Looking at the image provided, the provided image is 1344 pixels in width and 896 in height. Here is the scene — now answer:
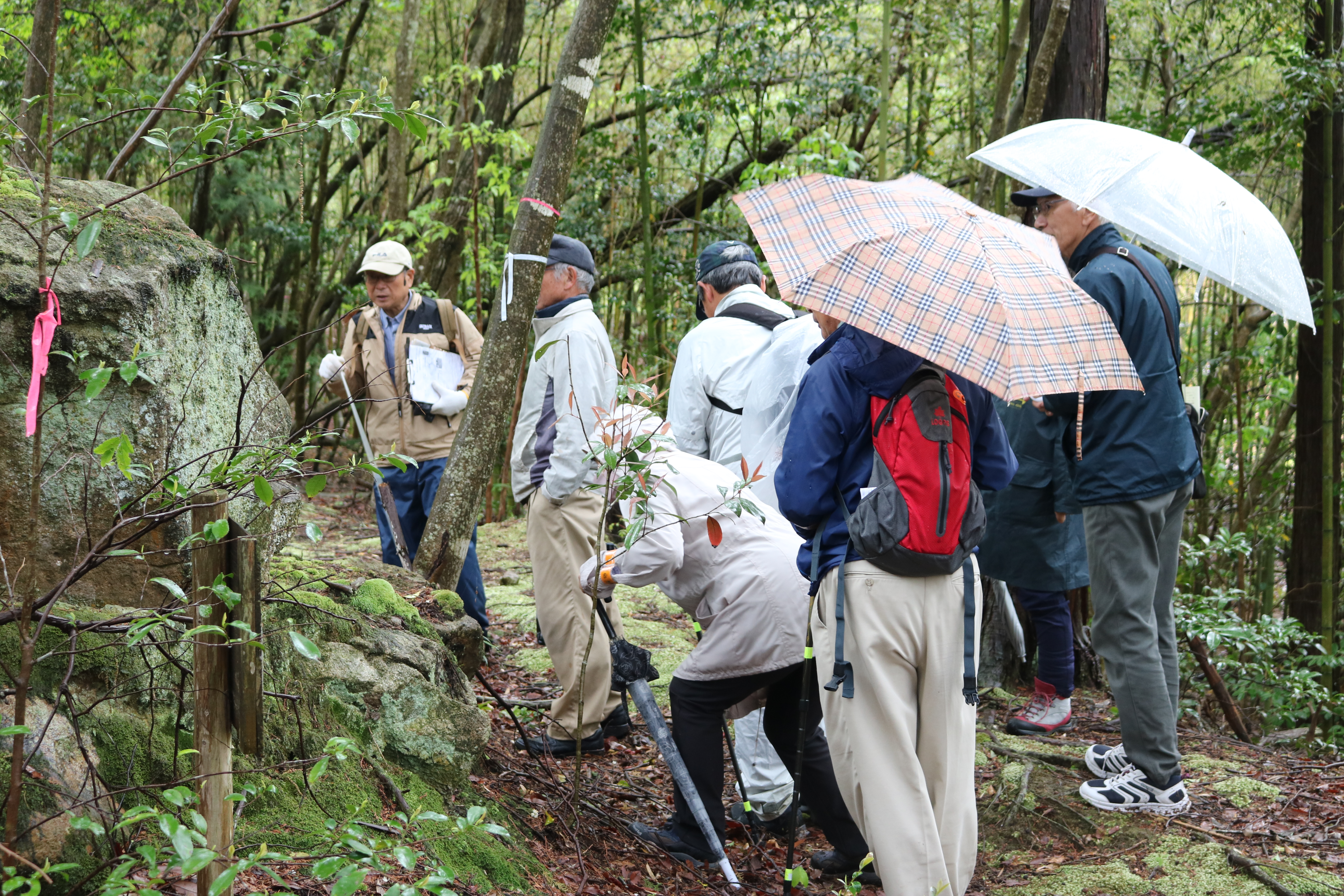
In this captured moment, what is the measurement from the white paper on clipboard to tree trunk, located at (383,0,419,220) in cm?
463

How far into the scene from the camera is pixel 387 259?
538cm

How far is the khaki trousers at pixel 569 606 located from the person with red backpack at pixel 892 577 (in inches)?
63.0

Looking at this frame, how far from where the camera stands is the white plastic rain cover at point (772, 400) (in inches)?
158

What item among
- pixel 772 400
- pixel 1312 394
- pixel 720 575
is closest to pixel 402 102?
pixel 772 400

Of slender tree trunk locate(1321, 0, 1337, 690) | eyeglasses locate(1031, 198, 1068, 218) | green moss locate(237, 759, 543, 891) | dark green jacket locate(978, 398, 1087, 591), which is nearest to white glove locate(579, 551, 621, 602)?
green moss locate(237, 759, 543, 891)

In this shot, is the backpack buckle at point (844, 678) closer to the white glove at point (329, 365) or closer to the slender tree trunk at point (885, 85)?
the white glove at point (329, 365)

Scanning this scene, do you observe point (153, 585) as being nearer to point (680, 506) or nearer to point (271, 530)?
point (271, 530)

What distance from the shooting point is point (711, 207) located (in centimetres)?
1166

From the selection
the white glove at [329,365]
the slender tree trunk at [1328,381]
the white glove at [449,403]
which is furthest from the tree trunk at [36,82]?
the slender tree trunk at [1328,381]

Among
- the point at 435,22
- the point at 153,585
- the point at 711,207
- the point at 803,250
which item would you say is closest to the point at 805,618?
the point at 803,250

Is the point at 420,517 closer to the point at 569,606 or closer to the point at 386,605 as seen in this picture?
the point at 569,606

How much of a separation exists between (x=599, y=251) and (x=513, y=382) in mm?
6337

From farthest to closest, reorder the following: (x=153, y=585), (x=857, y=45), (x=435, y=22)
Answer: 1. (x=435, y=22)
2. (x=857, y=45)
3. (x=153, y=585)

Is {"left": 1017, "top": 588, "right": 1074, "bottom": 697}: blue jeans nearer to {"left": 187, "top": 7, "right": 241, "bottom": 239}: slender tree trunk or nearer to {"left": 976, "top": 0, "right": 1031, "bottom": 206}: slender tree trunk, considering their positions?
{"left": 976, "top": 0, "right": 1031, "bottom": 206}: slender tree trunk
